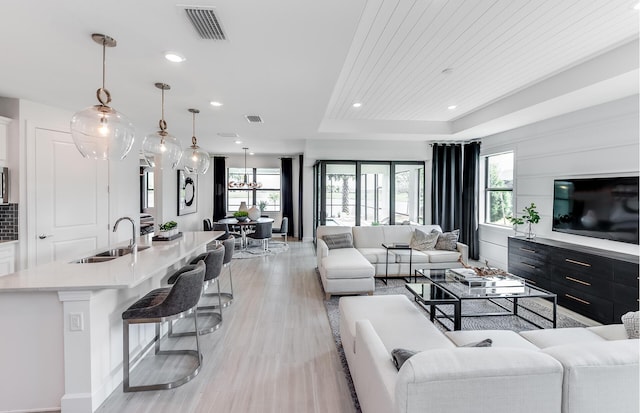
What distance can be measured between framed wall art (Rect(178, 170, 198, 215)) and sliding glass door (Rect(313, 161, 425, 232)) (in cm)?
367

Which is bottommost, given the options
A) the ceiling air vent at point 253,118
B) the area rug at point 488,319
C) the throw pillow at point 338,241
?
the area rug at point 488,319

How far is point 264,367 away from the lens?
2.66m

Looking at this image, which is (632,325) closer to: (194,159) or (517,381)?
(517,381)

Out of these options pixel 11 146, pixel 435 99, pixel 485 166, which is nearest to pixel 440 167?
pixel 485 166

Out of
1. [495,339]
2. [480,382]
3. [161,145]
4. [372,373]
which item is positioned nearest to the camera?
[480,382]

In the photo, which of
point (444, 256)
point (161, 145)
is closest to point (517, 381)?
point (161, 145)

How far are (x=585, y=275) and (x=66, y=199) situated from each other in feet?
21.7

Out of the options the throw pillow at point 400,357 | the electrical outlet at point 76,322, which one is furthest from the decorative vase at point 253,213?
the throw pillow at point 400,357

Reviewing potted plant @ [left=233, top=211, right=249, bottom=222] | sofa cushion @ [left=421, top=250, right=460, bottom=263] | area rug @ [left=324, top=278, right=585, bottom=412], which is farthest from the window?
potted plant @ [left=233, top=211, right=249, bottom=222]

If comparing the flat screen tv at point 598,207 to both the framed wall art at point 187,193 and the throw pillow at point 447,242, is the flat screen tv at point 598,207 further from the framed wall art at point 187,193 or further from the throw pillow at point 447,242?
the framed wall art at point 187,193

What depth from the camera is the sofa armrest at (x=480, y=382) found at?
1223 millimetres

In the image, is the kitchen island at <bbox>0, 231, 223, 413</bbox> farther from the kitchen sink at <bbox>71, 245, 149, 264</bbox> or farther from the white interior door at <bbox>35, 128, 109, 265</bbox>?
the white interior door at <bbox>35, 128, 109, 265</bbox>

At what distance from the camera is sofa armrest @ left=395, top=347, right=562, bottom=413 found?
1223 millimetres

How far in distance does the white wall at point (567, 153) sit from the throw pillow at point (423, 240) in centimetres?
148
